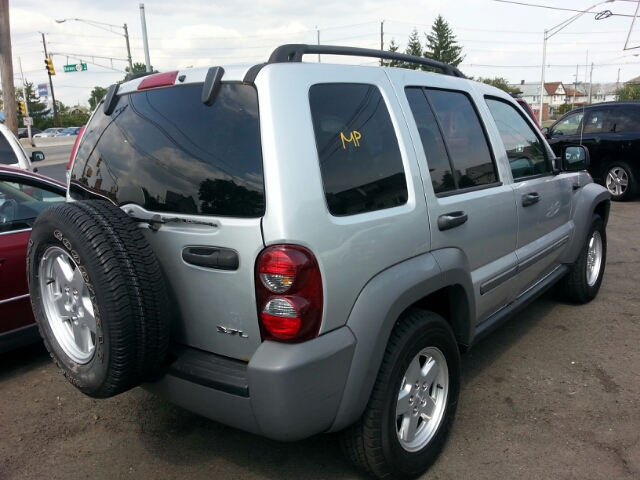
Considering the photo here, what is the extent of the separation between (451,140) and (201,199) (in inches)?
58.8

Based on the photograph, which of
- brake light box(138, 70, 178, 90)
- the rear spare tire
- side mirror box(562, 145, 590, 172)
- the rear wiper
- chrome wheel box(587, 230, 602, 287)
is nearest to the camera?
the rear spare tire

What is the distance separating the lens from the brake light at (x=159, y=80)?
258 cm

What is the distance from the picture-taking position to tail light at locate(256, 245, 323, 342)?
2113 millimetres

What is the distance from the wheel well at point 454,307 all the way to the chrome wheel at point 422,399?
27 centimetres

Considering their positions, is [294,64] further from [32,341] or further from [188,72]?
[32,341]

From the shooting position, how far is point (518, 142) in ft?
12.7

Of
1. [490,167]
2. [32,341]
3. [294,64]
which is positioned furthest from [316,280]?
[32,341]

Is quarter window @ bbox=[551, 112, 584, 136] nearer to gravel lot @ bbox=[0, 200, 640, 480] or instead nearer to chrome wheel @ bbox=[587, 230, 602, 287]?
chrome wheel @ bbox=[587, 230, 602, 287]

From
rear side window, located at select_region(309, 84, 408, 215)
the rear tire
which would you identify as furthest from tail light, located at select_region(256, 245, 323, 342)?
the rear tire

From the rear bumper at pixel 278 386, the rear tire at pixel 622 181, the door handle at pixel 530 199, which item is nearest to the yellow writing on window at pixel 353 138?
the rear bumper at pixel 278 386

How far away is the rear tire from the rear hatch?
408 inches

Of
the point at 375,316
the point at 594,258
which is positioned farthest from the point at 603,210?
the point at 375,316

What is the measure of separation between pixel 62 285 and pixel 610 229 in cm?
796

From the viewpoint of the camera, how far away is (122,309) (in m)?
2.21
